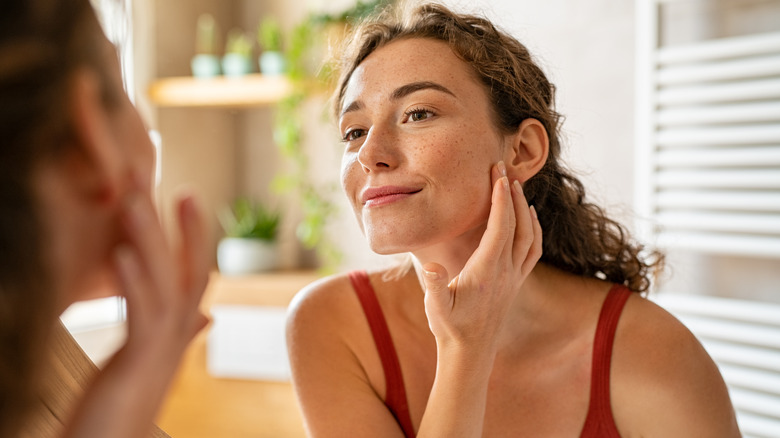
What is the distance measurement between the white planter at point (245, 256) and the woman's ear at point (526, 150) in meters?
1.96

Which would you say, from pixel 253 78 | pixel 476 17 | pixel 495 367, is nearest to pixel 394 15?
pixel 476 17

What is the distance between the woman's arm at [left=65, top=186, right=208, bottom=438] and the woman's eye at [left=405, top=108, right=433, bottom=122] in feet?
2.12

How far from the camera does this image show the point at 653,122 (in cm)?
188

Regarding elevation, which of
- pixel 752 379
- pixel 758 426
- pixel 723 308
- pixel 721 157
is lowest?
pixel 758 426

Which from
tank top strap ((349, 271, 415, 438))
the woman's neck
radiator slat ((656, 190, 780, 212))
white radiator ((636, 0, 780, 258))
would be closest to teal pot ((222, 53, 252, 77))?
white radiator ((636, 0, 780, 258))

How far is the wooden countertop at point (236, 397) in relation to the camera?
271 cm

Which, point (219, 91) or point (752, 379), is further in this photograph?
point (219, 91)

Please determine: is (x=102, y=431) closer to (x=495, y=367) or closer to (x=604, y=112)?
(x=495, y=367)

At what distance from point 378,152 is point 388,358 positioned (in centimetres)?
32

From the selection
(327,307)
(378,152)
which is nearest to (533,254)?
(378,152)

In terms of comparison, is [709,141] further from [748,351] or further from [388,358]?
[388,358]

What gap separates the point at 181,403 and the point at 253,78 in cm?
128

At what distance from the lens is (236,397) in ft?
9.17

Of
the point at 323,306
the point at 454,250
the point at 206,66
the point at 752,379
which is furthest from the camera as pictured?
the point at 206,66
